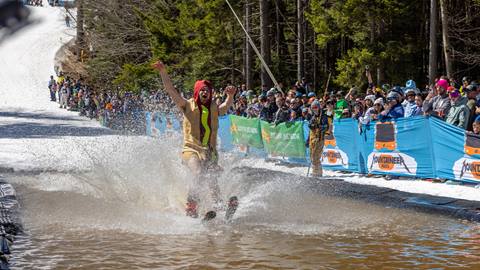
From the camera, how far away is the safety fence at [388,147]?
12.8 m

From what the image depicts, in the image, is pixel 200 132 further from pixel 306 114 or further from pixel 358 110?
pixel 306 114

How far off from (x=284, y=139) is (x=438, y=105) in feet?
16.2

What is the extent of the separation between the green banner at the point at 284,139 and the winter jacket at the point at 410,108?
313 cm

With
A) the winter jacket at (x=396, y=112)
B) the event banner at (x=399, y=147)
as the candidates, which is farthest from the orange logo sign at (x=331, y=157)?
the winter jacket at (x=396, y=112)

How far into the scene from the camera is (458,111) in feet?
42.9

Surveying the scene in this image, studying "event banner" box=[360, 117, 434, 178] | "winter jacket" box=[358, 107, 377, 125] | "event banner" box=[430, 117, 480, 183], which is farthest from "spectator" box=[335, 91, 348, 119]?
"event banner" box=[430, 117, 480, 183]

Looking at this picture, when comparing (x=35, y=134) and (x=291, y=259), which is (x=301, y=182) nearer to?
(x=291, y=259)

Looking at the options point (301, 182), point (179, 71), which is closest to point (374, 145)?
point (301, 182)

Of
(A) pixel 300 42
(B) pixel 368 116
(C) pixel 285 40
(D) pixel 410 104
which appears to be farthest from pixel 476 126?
(C) pixel 285 40

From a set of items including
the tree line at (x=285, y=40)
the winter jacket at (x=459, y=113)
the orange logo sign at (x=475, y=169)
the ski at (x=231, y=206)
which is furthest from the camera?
the tree line at (x=285, y=40)

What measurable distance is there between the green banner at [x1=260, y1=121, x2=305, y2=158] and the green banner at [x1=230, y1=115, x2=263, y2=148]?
39cm

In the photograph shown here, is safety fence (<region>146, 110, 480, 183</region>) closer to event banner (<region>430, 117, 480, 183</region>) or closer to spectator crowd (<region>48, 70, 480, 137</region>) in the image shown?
event banner (<region>430, 117, 480, 183</region>)

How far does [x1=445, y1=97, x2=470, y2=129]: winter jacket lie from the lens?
42.3 feet

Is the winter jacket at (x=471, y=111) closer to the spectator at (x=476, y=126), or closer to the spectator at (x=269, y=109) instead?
the spectator at (x=476, y=126)
